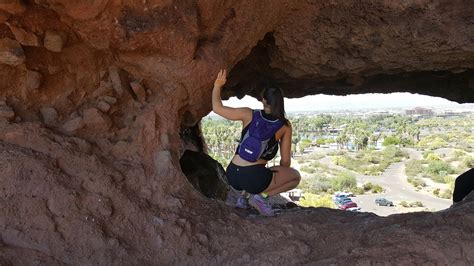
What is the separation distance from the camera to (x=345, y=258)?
2682mm

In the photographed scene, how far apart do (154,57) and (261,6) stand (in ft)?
4.47

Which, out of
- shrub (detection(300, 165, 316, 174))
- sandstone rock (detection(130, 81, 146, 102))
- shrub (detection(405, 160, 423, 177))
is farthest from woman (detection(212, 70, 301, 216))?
shrub (detection(405, 160, 423, 177))

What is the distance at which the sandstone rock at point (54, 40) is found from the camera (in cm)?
326

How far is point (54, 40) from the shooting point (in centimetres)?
329

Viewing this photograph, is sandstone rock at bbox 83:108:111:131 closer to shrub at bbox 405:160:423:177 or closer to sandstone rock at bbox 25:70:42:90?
sandstone rock at bbox 25:70:42:90

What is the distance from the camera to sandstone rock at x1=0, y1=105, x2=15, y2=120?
3.12 metres

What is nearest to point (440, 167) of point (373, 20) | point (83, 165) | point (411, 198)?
point (411, 198)

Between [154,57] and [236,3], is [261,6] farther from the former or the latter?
[154,57]

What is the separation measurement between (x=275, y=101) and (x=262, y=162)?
60cm

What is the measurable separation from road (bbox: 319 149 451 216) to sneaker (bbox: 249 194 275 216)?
75.1 feet

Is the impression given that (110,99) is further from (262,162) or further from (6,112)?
(262,162)

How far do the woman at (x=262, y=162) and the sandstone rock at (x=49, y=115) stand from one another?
1329 mm

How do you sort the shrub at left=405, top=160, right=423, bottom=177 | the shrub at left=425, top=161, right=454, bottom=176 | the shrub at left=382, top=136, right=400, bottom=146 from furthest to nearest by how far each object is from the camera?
1. the shrub at left=382, top=136, right=400, bottom=146
2. the shrub at left=405, top=160, right=423, bottom=177
3. the shrub at left=425, top=161, right=454, bottom=176

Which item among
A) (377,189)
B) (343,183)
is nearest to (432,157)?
(377,189)
